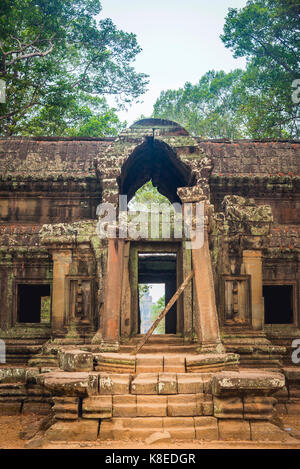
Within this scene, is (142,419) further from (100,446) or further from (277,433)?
(277,433)

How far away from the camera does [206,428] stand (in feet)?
18.9

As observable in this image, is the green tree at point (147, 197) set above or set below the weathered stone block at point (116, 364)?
above

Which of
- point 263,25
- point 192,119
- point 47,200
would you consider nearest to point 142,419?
point 47,200

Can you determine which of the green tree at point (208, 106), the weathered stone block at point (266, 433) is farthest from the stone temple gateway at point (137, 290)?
the green tree at point (208, 106)

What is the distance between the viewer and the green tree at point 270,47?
1789 cm

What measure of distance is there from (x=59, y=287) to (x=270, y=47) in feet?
45.6

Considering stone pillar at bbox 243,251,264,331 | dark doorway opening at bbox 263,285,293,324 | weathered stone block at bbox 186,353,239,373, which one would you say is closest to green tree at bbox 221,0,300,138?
dark doorway opening at bbox 263,285,293,324

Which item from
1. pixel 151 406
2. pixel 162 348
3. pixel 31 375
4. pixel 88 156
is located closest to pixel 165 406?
pixel 151 406

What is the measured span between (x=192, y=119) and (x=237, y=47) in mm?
13064

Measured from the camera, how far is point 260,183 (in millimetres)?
10555

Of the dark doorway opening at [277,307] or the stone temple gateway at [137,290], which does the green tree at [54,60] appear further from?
the dark doorway opening at [277,307]

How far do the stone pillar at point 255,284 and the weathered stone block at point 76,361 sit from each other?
3.07 m

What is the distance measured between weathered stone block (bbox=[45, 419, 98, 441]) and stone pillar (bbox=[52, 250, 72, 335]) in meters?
2.79
